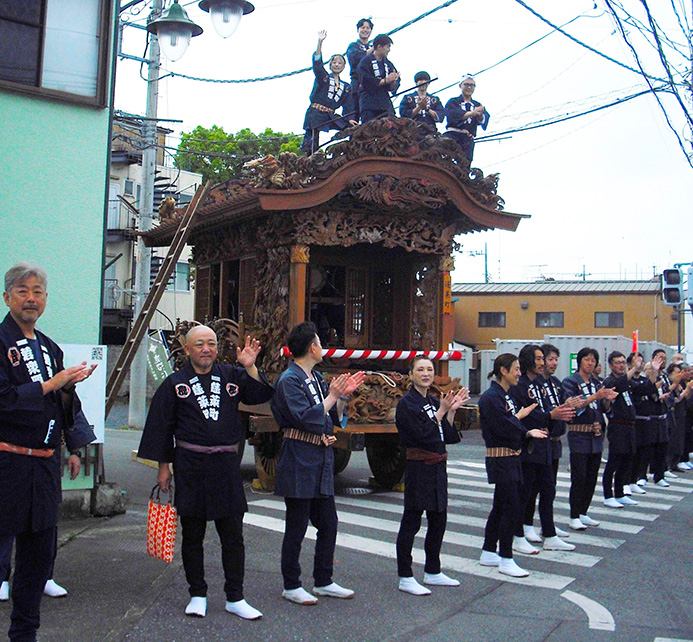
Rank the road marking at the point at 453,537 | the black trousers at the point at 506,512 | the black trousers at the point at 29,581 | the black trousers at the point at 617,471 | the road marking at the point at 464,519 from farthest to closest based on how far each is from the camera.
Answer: the black trousers at the point at 617,471 < the road marking at the point at 464,519 < the road marking at the point at 453,537 < the black trousers at the point at 506,512 < the black trousers at the point at 29,581

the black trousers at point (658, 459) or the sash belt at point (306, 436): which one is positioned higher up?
the sash belt at point (306, 436)

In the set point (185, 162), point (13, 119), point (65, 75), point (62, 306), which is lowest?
point (62, 306)

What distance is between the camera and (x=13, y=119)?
766 centimetres

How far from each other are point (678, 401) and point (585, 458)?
244 inches

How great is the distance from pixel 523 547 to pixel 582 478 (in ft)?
5.25

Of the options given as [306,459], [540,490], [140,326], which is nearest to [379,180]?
[140,326]

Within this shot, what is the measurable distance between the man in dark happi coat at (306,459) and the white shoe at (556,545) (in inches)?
105

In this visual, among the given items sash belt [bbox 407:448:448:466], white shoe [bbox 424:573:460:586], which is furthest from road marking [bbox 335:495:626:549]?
sash belt [bbox 407:448:448:466]

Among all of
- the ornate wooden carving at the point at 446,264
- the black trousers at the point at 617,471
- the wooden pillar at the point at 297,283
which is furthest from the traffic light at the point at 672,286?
the wooden pillar at the point at 297,283

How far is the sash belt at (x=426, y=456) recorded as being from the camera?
19.7 feet

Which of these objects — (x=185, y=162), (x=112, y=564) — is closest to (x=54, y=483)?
(x=112, y=564)

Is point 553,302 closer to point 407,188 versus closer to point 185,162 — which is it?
point 185,162

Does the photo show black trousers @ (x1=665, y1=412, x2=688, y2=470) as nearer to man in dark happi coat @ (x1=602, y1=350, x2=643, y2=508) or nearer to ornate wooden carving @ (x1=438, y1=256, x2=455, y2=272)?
man in dark happi coat @ (x1=602, y1=350, x2=643, y2=508)

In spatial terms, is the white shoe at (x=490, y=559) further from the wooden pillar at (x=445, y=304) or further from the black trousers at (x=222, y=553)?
the wooden pillar at (x=445, y=304)
